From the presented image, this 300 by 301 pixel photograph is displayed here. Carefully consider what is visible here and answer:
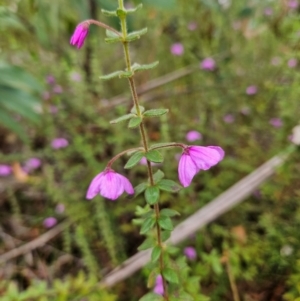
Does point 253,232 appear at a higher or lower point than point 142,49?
lower

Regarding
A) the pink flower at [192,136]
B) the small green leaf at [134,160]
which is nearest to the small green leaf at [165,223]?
the small green leaf at [134,160]

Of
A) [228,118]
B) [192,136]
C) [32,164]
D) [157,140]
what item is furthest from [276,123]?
[32,164]

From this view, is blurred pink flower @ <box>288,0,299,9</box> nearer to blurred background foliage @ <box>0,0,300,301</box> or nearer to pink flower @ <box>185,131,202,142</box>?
blurred background foliage @ <box>0,0,300,301</box>

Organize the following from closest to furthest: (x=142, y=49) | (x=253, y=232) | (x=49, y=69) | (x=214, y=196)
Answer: (x=253, y=232) < (x=214, y=196) < (x=49, y=69) < (x=142, y=49)

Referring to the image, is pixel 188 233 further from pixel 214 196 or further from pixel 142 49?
pixel 142 49

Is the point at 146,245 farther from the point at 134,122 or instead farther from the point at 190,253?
the point at 190,253

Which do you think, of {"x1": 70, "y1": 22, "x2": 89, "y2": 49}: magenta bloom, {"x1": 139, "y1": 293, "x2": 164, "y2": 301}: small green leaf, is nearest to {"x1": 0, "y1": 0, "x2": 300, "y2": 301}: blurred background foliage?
{"x1": 139, "y1": 293, "x2": 164, "y2": 301}: small green leaf

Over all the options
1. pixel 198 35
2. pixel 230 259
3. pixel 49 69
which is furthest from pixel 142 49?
pixel 230 259

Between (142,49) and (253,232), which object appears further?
(142,49)
